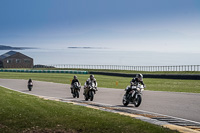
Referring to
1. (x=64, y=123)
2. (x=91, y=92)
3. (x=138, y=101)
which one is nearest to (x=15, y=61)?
(x=91, y=92)

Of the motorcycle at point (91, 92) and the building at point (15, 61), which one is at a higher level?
the building at point (15, 61)

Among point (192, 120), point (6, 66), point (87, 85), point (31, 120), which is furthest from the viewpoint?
point (6, 66)

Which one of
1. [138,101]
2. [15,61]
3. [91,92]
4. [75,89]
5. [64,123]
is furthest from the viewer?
[15,61]

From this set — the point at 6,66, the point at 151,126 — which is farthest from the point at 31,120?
the point at 6,66

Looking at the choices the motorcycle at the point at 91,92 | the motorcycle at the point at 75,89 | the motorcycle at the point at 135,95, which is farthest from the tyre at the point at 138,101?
the motorcycle at the point at 75,89

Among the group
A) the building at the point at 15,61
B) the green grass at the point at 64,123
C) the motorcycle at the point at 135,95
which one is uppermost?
the building at the point at 15,61

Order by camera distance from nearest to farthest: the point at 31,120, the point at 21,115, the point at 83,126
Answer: the point at 83,126 < the point at 31,120 < the point at 21,115

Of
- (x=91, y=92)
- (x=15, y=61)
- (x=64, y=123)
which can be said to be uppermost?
(x=15, y=61)

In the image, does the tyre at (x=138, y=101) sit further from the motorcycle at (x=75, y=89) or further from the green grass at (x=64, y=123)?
the motorcycle at (x=75, y=89)

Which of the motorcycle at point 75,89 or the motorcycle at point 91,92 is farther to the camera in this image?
the motorcycle at point 75,89

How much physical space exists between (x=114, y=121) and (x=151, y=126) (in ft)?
4.05

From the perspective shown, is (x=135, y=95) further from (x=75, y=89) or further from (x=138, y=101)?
(x=75, y=89)

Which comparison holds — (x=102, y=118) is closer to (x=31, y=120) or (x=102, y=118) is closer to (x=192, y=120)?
(x=31, y=120)

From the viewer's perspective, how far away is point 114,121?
1155cm
